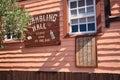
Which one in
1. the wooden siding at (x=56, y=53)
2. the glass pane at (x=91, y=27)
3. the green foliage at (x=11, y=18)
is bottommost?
the wooden siding at (x=56, y=53)

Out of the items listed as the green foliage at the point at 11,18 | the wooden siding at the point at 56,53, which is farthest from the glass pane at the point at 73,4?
the green foliage at the point at 11,18

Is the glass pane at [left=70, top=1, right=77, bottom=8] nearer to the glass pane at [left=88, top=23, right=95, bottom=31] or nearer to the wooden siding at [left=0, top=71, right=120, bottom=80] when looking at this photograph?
the glass pane at [left=88, top=23, right=95, bottom=31]

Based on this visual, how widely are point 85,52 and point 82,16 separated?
4.66 ft

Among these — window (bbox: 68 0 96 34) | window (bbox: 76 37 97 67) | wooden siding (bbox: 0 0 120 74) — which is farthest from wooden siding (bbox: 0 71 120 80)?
window (bbox: 68 0 96 34)

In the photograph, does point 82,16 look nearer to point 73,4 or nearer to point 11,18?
point 73,4

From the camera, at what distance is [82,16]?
1161 centimetres

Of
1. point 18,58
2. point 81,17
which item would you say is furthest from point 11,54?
point 81,17

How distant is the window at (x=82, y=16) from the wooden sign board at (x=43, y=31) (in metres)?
0.68

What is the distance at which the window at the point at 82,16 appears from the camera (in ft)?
37.2

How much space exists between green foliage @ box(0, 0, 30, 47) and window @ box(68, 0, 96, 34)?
1.85m

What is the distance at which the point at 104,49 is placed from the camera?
424 inches

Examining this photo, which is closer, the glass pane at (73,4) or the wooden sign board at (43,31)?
the glass pane at (73,4)

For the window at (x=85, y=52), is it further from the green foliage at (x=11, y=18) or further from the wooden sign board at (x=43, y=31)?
the green foliage at (x=11, y=18)

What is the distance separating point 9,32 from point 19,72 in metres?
2.53
